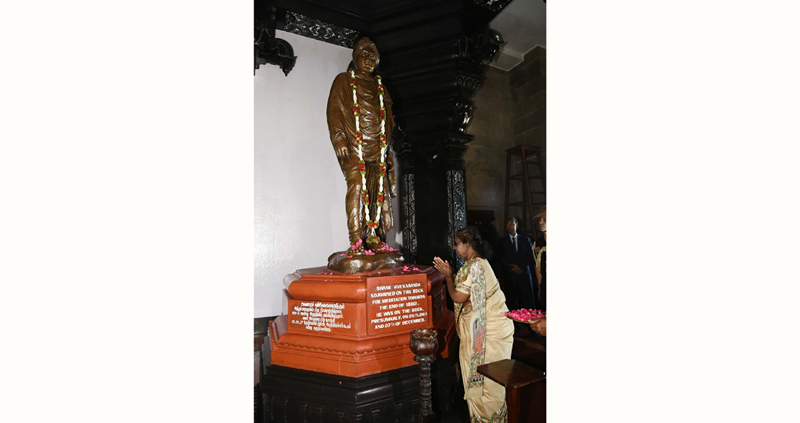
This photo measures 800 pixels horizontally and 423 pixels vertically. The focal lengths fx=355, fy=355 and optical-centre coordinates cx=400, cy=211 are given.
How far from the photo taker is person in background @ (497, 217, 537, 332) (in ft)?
7.18

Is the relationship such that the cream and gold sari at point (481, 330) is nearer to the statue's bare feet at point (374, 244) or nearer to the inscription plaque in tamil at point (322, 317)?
the inscription plaque in tamil at point (322, 317)

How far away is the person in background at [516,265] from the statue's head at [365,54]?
72.7 inches

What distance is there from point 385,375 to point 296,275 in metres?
1.20

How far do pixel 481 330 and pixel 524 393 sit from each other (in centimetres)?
55

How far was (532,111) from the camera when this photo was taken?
225cm

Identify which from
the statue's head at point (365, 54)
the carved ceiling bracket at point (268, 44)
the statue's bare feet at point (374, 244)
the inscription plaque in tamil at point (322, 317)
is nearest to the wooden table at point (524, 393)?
the inscription plaque in tamil at point (322, 317)

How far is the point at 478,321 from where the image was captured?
6.77 ft

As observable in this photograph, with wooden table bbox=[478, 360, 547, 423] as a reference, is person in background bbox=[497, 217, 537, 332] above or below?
above

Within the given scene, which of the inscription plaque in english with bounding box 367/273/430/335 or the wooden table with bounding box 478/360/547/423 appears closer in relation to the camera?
the wooden table with bounding box 478/360/547/423

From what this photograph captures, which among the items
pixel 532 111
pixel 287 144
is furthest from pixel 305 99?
pixel 532 111

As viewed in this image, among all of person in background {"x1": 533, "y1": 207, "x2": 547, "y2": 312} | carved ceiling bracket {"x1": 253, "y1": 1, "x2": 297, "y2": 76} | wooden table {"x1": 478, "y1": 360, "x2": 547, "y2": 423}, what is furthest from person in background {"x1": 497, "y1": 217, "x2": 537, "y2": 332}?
carved ceiling bracket {"x1": 253, "y1": 1, "x2": 297, "y2": 76}

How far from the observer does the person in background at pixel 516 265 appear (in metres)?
2.19

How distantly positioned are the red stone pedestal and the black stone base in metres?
0.05

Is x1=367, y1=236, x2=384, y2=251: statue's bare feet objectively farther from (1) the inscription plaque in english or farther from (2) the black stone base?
(2) the black stone base
